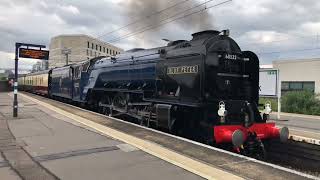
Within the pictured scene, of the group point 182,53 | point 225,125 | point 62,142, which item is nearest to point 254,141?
point 225,125

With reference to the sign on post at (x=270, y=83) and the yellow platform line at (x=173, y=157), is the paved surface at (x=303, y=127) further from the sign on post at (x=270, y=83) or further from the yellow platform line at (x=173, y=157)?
the yellow platform line at (x=173, y=157)

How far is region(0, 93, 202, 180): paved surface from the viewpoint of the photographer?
28.2 ft

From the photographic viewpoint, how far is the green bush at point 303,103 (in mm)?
36250

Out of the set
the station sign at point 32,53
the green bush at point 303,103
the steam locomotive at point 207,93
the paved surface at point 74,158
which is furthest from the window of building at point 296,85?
the paved surface at point 74,158

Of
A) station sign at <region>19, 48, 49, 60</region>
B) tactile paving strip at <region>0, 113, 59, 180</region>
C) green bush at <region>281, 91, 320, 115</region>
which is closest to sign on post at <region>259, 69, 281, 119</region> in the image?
green bush at <region>281, 91, 320, 115</region>

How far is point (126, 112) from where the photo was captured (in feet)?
59.7

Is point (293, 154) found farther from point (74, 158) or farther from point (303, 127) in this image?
point (303, 127)

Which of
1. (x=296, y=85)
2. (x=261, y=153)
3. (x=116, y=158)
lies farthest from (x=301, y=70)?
(x=116, y=158)

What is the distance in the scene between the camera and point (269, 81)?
2716 cm

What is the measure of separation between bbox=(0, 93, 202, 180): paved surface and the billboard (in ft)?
50.2

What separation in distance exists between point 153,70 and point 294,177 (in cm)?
858

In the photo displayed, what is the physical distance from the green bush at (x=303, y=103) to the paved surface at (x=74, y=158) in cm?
2596

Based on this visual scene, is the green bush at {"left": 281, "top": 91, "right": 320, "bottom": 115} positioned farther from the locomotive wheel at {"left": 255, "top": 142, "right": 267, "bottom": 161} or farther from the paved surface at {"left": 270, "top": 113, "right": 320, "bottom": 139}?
the locomotive wheel at {"left": 255, "top": 142, "right": 267, "bottom": 161}

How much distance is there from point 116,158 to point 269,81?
62.0 feet
